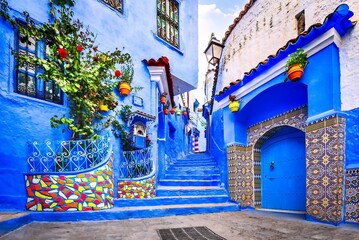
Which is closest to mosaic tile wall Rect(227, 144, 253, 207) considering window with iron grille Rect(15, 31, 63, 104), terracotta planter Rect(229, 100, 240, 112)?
terracotta planter Rect(229, 100, 240, 112)

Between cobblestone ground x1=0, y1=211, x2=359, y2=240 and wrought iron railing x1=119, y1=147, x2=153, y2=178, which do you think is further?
wrought iron railing x1=119, y1=147, x2=153, y2=178

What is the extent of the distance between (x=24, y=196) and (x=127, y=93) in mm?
3209

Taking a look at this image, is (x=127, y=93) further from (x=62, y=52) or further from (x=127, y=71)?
(x=62, y=52)

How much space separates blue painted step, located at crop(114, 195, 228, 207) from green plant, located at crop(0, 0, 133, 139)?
64.5 inches

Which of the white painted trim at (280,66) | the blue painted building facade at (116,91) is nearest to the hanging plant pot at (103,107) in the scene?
the blue painted building facade at (116,91)

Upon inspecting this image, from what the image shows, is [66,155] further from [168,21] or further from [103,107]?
[168,21]

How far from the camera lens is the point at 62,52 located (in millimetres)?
4207

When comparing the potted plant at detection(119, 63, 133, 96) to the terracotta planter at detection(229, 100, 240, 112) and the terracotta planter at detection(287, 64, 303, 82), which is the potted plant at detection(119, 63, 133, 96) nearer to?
the terracotta planter at detection(229, 100, 240, 112)

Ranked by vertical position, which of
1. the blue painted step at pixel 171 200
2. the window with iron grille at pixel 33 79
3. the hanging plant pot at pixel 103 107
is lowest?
the blue painted step at pixel 171 200

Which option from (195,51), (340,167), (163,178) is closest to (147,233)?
(340,167)

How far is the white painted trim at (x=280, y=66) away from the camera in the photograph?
3.85 m

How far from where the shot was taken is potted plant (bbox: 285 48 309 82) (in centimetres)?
429

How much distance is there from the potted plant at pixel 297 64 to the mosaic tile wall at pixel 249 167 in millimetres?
1523

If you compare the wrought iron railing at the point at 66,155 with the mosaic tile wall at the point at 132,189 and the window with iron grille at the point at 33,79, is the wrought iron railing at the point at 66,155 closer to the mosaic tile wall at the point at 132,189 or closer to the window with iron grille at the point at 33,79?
the window with iron grille at the point at 33,79
